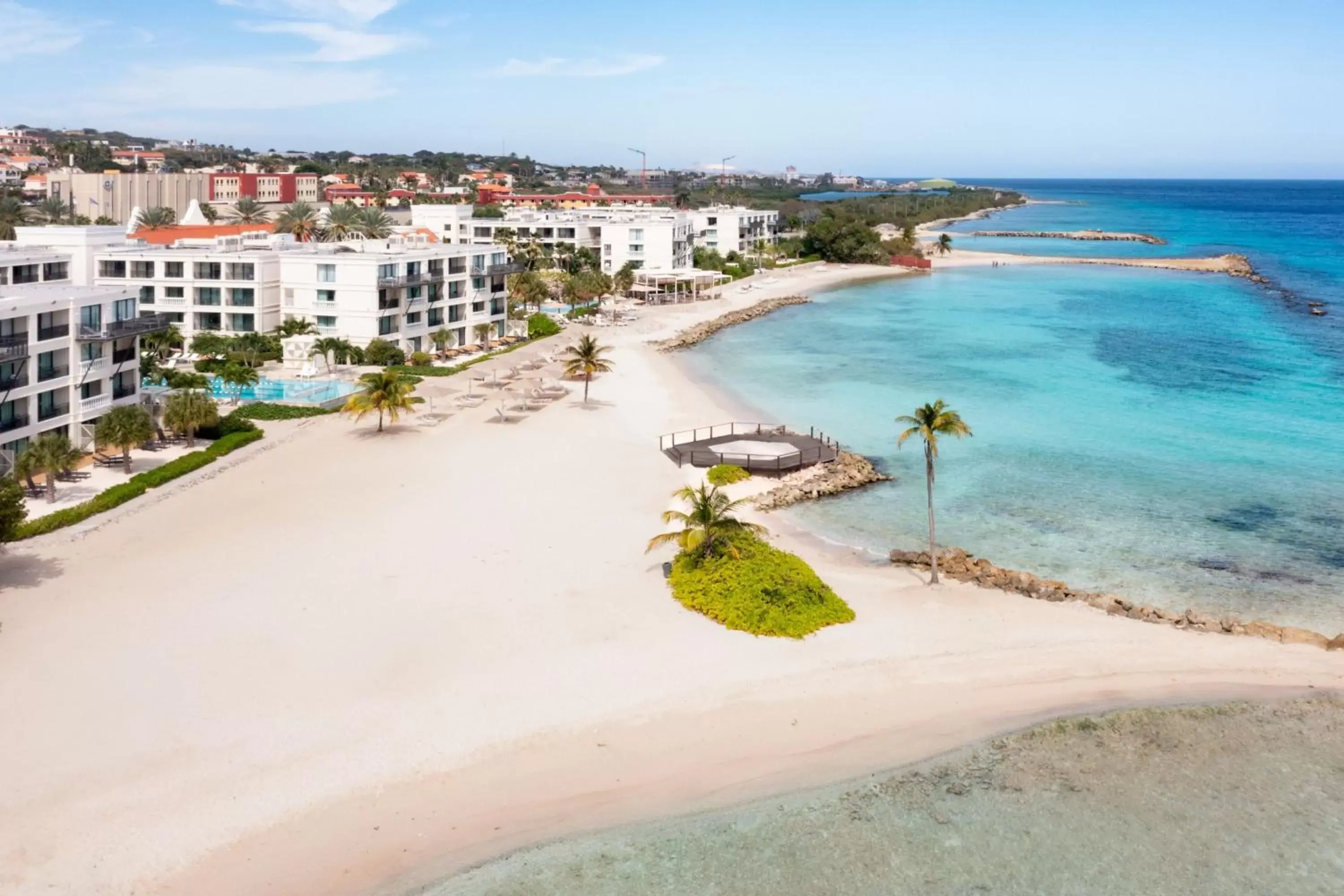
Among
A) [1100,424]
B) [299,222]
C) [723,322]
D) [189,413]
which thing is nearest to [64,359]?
[189,413]

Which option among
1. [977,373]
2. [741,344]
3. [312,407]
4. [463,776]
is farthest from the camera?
[741,344]

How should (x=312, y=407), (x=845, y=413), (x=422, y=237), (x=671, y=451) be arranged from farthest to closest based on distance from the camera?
(x=422, y=237) → (x=845, y=413) → (x=312, y=407) → (x=671, y=451)

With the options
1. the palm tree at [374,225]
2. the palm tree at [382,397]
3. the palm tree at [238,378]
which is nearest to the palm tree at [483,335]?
the palm tree at [374,225]

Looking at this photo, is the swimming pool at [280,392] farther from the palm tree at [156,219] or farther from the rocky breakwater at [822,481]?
the palm tree at [156,219]

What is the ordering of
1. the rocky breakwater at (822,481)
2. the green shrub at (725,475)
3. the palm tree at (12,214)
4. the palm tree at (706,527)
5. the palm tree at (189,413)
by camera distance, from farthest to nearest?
the palm tree at (12,214), the palm tree at (189,413), the green shrub at (725,475), the rocky breakwater at (822,481), the palm tree at (706,527)

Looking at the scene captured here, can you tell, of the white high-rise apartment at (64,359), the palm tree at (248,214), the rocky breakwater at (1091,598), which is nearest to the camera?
the rocky breakwater at (1091,598)

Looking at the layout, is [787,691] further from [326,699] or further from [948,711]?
[326,699]

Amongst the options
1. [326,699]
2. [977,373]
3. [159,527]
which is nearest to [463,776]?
[326,699]
